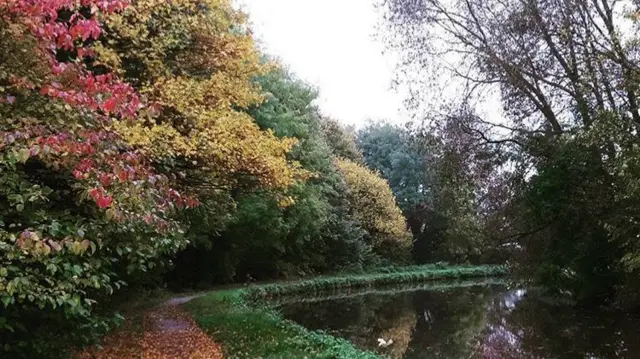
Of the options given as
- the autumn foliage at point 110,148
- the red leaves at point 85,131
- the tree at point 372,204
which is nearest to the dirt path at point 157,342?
the autumn foliage at point 110,148

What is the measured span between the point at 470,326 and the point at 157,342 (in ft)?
41.2

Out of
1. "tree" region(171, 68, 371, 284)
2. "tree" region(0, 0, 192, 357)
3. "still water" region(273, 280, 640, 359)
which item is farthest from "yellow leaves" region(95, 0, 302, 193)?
"tree" region(171, 68, 371, 284)

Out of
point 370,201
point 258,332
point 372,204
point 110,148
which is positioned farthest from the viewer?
point 372,204

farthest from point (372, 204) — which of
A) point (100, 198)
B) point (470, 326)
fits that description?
point (100, 198)

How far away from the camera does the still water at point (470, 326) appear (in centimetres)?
1548

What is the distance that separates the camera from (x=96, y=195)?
4.89 metres

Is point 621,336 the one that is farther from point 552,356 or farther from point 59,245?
point 59,245

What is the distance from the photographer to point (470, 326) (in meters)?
20.8

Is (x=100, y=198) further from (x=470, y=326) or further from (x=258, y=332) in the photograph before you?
(x=470, y=326)

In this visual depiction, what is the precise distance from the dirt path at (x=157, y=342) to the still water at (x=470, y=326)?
5199 millimetres

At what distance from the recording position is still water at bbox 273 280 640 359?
1548 cm

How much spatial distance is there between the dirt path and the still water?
520cm

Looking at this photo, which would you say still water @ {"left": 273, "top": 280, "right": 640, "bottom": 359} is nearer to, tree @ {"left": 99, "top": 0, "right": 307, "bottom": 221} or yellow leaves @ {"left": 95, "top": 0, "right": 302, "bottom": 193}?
tree @ {"left": 99, "top": 0, "right": 307, "bottom": 221}

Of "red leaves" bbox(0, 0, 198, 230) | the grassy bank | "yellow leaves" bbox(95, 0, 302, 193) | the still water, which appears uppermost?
"yellow leaves" bbox(95, 0, 302, 193)
